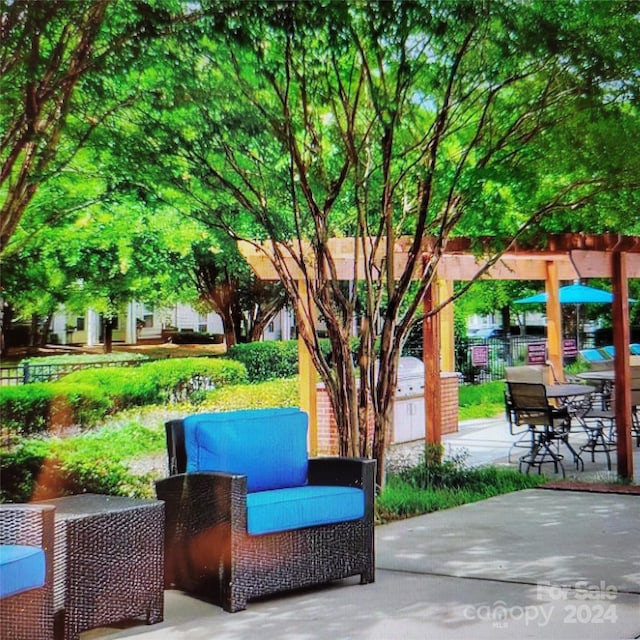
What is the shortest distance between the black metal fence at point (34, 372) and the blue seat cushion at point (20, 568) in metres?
2.87

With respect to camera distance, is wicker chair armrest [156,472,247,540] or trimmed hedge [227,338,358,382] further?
trimmed hedge [227,338,358,382]

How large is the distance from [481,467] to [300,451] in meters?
3.44

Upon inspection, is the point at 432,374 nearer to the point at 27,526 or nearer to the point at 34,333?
the point at 34,333

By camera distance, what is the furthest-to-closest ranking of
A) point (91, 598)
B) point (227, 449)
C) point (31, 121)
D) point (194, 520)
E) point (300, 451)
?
point (31, 121)
point (300, 451)
point (227, 449)
point (194, 520)
point (91, 598)

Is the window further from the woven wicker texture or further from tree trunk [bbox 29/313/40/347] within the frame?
the woven wicker texture

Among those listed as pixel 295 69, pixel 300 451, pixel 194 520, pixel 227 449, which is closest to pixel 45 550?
pixel 194 520

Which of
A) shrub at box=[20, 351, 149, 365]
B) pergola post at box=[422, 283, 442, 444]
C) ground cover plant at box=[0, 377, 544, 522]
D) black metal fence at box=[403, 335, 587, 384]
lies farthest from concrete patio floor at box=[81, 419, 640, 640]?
black metal fence at box=[403, 335, 587, 384]

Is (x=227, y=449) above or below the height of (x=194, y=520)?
above

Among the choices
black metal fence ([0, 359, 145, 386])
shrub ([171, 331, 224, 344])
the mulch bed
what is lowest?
the mulch bed

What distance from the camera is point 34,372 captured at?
5.68 metres

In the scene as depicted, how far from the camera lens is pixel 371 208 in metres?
7.33

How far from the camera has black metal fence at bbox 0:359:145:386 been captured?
553 centimetres

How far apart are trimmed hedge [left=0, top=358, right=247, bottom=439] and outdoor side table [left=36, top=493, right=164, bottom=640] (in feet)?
7.39

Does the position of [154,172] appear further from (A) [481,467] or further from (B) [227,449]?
(A) [481,467]
